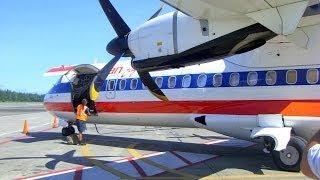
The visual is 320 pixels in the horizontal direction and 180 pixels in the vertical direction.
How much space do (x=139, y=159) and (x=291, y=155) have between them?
192 inches

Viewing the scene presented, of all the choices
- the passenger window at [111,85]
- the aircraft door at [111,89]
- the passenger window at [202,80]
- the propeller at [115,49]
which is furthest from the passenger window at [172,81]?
the passenger window at [111,85]

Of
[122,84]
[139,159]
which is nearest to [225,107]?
[139,159]

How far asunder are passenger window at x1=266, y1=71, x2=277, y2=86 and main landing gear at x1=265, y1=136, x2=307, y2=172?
1.73m

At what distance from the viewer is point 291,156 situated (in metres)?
12.0

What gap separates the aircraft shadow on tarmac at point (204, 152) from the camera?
41.7 feet

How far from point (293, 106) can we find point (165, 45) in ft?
14.2

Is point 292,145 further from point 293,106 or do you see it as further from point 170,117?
point 170,117

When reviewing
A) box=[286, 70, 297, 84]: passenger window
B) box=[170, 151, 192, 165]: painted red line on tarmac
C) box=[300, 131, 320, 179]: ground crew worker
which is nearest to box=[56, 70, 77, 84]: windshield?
box=[170, 151, 192, 165]: painted red line on tarmac

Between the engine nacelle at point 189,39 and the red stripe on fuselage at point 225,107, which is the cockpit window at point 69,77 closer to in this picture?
the red stripe on fuselage at point 225,107

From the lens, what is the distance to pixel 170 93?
15.4m

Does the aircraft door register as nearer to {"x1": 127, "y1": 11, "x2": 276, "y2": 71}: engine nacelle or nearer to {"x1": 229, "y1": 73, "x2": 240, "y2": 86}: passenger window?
{"x1": 229, "y1": 73, "x2": 240, "y2": 86}: passenger window

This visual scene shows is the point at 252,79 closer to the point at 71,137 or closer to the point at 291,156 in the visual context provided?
the point at 291,156

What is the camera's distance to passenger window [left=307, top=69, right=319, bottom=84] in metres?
12.0

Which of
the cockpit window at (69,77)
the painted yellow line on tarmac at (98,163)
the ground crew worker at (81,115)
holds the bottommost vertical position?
the painted yellow line on tarmac at (98,163)
